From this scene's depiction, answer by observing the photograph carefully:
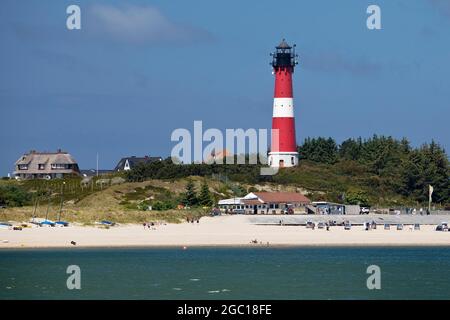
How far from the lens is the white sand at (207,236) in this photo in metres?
60.1

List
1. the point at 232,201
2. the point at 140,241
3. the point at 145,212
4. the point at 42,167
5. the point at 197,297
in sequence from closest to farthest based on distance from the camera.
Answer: the point at 197,297 → the point at 140,241 → the point at 145,212 → the point at 232,201 → the point at 42,167

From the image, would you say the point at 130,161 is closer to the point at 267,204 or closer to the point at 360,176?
the point at 360,176

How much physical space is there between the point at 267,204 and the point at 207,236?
17.7 metres

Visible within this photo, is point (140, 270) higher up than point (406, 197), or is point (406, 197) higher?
point (406, 197)

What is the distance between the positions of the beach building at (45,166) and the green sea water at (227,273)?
56.4 meters

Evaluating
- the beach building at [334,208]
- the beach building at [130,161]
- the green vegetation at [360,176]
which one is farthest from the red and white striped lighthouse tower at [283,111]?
the beach building at [130,161]

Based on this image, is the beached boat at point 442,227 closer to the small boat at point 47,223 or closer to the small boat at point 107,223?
the small boat at point 107,223

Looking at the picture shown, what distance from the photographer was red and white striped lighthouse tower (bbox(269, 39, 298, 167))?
9231 cm

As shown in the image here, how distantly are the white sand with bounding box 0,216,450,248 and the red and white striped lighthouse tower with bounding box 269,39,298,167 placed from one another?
24.4 m

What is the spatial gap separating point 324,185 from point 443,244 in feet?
95.8

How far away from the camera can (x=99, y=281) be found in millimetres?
45031
